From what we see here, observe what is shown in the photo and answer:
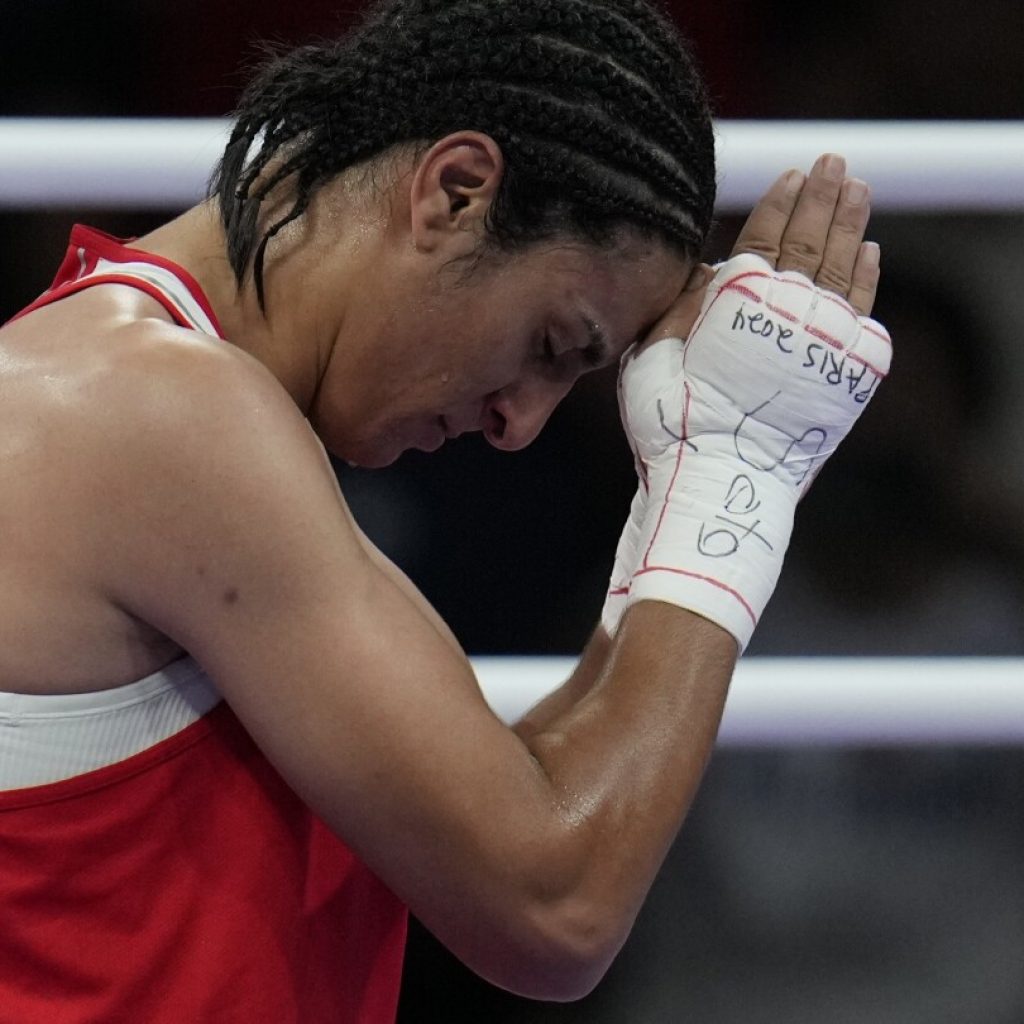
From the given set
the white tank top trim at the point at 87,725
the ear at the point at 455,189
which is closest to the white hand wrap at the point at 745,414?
the ear at the point at 455,189

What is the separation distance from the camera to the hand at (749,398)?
1.00 metres

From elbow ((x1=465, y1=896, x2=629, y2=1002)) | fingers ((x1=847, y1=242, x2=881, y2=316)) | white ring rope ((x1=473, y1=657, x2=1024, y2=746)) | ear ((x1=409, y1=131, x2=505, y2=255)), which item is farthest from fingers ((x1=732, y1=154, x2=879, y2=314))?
elbow ((x1=465, y1=896, x2=629, y2=1002))

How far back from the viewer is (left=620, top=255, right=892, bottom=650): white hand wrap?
39.7 inches

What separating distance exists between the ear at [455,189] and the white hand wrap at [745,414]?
0.19m

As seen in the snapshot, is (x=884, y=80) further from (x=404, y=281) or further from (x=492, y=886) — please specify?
→ (x=492, y=886)

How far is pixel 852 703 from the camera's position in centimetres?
127

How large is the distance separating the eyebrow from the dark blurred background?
47 centimetres

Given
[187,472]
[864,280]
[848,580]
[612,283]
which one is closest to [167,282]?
[187,472]

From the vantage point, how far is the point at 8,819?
87cm

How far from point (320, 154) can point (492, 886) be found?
0.50 m

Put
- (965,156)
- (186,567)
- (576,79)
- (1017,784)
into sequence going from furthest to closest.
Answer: (1017,784), (965,156), (576,79), (186,567)

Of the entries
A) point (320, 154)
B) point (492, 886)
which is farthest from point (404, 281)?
point (492, 886)

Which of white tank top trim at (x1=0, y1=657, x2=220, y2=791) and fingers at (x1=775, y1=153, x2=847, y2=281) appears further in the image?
fingers at (x1=775, y1=153, x2=847, y2=281)

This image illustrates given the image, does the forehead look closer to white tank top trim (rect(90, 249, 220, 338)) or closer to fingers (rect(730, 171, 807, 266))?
fingers (rect(730, 171, 807, 266))
